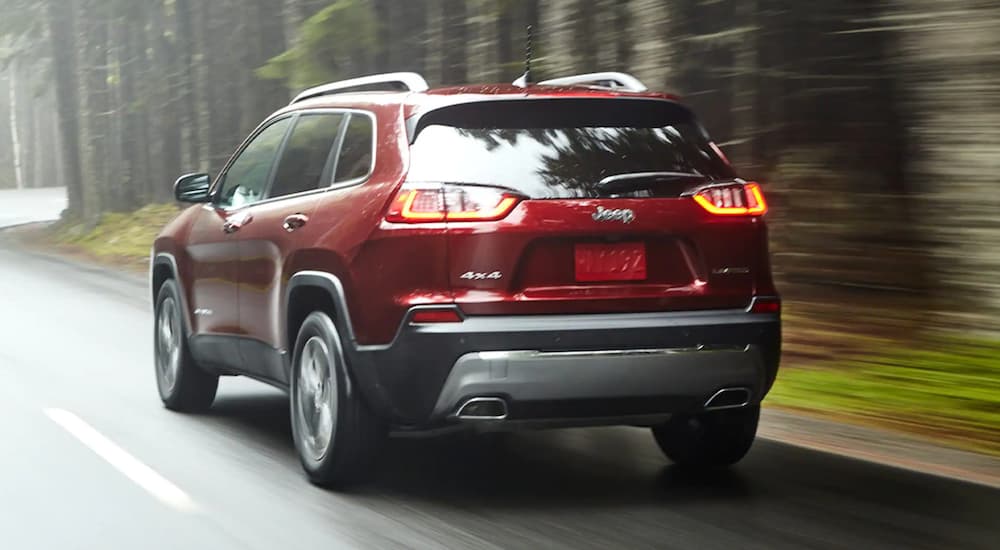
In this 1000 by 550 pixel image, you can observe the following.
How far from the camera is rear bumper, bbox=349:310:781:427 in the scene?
21.8ft

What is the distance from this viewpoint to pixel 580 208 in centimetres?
680

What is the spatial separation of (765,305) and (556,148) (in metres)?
1.16

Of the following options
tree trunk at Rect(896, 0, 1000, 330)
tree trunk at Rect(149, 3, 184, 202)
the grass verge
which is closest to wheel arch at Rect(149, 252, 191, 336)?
tree trunk at Rect(896, 0, 1000, 330)

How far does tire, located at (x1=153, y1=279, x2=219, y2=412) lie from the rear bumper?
3.12 metres

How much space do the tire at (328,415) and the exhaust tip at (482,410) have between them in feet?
1.83

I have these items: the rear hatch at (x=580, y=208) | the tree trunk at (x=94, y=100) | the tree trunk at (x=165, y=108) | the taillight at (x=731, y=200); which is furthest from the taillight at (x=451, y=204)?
the tree trunk at (x=94, y=100)

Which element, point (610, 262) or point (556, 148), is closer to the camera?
point (610, 262)

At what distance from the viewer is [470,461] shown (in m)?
8.14

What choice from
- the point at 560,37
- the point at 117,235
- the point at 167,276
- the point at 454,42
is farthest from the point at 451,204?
the point at 117,235

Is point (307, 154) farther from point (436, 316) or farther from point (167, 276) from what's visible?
point (167, 276)

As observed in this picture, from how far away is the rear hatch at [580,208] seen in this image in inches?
265

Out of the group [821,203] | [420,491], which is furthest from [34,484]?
[821,203]

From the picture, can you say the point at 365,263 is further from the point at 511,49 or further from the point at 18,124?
the point at 18,124

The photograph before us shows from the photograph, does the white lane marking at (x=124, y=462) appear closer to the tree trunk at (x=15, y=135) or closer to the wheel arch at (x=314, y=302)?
the wheel arch at (x=314, y=302)
